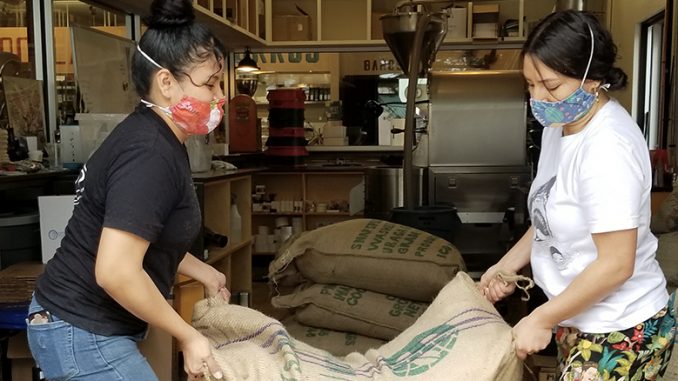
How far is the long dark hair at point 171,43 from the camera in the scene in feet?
4.20

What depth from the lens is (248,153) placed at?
18.7 feet

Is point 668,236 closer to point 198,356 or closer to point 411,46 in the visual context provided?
point 411,46

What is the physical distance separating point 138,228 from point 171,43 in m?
0.38

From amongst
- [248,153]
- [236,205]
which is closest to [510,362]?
[236,205]

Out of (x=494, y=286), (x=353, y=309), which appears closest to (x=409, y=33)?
(x=353, y=309)

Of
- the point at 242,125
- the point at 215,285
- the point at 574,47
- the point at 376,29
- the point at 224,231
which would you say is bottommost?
the point at 224,231

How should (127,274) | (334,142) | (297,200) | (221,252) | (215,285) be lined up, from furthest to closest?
(334,142), (297,200), (221,252), (215,285), (127,274)

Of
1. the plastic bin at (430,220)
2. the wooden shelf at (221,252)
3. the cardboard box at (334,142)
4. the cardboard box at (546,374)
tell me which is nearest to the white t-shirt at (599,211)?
the cardboard box at (546,374)

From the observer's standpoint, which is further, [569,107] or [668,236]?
[668,236]

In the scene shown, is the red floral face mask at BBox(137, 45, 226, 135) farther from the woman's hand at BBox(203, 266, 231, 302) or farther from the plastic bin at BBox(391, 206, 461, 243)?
the plastic bin at BBox(391, 206, 461, 243)

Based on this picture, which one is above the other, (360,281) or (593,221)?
(593,221)

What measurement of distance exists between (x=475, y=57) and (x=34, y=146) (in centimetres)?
576

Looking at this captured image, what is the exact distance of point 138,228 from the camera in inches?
43.9

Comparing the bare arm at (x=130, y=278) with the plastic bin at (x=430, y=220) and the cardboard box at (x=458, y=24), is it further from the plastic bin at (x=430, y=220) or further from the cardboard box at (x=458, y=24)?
the cardboard box at (x=458, y=24)
